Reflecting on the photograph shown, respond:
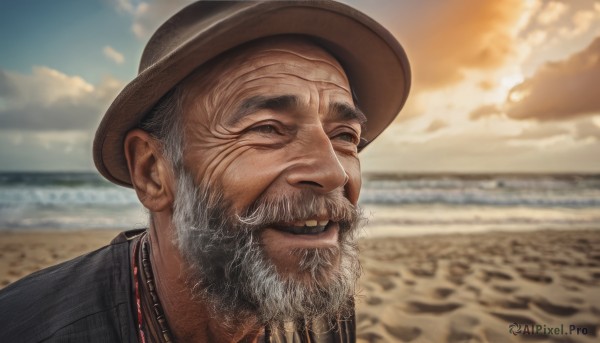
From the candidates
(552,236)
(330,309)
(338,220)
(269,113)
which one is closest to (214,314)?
(330,309)

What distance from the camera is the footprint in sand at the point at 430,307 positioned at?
4297mm

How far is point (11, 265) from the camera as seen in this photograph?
655cm

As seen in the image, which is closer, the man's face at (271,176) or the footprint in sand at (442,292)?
the man's face at (271,176)

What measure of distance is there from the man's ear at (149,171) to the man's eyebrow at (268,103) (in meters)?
0.45

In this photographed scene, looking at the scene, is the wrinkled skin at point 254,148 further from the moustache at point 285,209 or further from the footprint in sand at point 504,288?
the footprint in sand at point 504,288

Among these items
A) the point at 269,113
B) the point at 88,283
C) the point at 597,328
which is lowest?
the point at 597,328

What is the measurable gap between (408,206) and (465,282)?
9560mm

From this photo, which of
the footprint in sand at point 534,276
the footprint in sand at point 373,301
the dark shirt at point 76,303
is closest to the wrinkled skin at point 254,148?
the dark shirt at point 76,303

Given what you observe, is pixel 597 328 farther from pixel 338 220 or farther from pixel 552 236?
pixel 552 236

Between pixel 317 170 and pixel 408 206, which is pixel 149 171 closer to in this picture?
pixel 317 170

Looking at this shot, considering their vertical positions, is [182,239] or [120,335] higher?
[182,239]

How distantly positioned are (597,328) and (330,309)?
12.7 ft

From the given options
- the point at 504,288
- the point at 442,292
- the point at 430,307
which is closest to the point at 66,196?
the point at 442,292

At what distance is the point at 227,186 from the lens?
1.51 m
